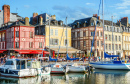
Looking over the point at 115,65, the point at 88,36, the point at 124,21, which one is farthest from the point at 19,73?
the point at 124,21

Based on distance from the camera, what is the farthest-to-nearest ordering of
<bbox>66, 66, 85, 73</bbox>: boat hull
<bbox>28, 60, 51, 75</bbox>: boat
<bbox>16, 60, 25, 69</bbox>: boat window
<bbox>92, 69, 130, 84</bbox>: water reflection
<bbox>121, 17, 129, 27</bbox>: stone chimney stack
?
1. <bbox>121, 17, 129, 27</bbox>: stone chimney stack
2. <bbox>66, 66, 85, 73</bbox>: boat hull
3. <bbox>28, 60, 51, 75</bbox>: boat
4. <bbox>16, 60, 25, 69</bbox>: boat window
5. <bbox>92, 69, 130, 84</bbox>: water reflection

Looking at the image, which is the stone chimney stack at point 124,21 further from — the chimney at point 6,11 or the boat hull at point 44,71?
the boat hull at point 44,71

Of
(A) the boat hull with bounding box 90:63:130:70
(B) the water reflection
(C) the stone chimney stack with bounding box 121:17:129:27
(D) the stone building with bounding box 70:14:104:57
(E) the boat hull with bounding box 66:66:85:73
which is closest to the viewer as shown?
(B) the water reflection

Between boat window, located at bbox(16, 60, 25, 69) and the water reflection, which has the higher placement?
boat window, located at bbox(16, 60, 25, 69)

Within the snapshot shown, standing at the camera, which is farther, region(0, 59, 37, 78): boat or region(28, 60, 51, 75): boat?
region(28, 60, 51, 75): boat

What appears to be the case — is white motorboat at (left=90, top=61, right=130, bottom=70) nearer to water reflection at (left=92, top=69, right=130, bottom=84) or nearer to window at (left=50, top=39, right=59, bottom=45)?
water reflection at (left=92, top=69, right=130, bottom=84)

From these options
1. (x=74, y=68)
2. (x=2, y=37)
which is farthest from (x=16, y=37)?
(x=74, y=68)

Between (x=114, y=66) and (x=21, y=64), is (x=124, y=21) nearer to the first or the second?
(x=114, y=66)

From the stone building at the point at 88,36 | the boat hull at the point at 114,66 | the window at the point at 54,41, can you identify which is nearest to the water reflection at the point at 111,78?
the boat hull at the point at 114,66

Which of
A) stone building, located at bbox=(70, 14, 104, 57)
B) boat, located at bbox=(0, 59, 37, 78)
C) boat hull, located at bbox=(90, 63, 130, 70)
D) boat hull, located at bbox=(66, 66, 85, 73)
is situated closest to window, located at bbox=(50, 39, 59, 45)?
stone building, located at bbox=(70, 14, 104, 57)

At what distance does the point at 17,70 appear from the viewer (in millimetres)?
26516

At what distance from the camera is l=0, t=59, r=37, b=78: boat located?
87.2ft

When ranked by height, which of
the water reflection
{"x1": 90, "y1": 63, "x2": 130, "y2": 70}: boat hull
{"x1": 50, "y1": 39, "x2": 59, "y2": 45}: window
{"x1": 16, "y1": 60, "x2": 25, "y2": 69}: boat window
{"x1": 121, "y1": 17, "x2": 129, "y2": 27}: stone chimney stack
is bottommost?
the water reflection

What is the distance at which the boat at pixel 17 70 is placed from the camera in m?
26.6
